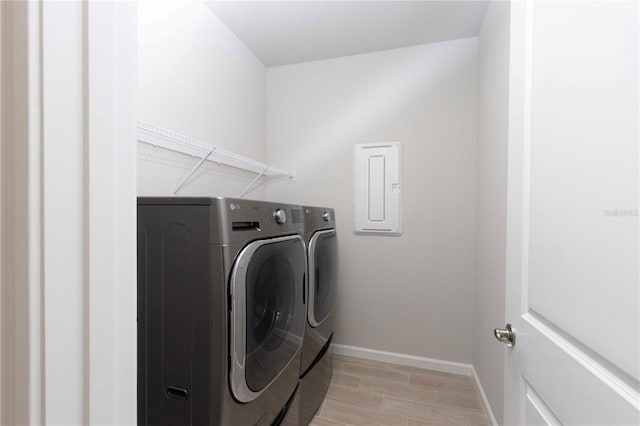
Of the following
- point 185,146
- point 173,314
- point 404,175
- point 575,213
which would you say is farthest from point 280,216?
point 404,175

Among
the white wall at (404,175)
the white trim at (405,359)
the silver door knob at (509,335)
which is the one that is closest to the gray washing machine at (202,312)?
the silver door knob at (509,335)

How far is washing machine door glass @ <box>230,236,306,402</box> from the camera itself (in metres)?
0.92

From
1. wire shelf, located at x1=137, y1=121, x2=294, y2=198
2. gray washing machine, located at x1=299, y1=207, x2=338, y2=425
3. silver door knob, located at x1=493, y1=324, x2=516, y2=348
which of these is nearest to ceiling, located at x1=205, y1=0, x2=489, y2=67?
wire shelf, located at x1=137, y1=121, x2=294, y2=198

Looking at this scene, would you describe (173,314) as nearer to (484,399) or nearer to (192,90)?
(192,90)

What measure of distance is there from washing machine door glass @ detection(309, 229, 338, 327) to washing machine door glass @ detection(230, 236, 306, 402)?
15cm

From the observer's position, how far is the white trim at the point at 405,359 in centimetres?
207

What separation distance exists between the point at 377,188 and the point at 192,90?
4.83 feet

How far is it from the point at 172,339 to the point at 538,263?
1.11 meters

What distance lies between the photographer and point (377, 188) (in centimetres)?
224

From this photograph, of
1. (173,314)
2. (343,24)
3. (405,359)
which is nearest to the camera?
(173,314)

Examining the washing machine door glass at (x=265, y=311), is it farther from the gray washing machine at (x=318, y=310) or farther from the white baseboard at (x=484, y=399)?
the white baseboard at (x=484, y=399)

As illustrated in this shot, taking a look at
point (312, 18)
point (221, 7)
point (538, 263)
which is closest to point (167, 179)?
point (221, 7)

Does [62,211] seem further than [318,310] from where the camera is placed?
No

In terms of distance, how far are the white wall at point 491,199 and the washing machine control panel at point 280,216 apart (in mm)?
1117
